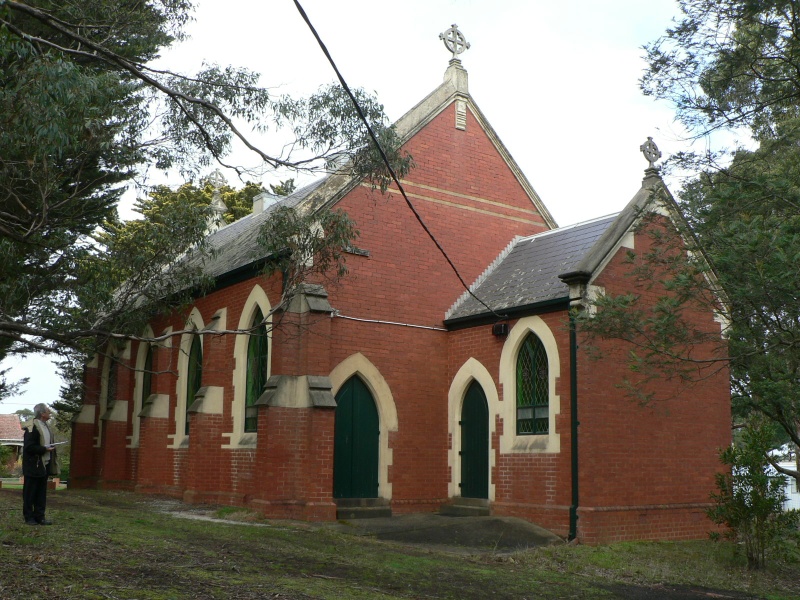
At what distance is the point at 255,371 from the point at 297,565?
8618 mm

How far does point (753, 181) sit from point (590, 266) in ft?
15.6

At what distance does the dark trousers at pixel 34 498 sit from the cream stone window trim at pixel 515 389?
8561 millimetres

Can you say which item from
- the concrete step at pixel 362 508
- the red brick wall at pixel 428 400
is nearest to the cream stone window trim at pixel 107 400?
the red brick wall at pixel 428 400

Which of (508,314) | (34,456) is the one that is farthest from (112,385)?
(34,456)

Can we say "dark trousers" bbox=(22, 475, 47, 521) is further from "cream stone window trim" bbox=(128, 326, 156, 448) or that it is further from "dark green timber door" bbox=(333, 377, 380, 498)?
"cream stone window trim" bbox=(128, 326, 156, 448)

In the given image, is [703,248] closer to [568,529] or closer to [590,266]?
[590,266]

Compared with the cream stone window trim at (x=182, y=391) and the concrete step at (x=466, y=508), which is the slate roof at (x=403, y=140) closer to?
the cream stone window trim at (x=182, y=391)

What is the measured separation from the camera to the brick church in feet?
48.7

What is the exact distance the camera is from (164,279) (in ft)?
52.7

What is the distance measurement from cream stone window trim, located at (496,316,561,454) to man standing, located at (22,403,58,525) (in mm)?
8415

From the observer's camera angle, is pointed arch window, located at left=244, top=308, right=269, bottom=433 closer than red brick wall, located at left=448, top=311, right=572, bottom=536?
No

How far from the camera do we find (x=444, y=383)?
707 inches

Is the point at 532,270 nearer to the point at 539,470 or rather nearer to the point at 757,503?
the point at 539,470

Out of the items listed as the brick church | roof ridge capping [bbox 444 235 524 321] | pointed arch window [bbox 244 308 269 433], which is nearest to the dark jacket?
the brick church
